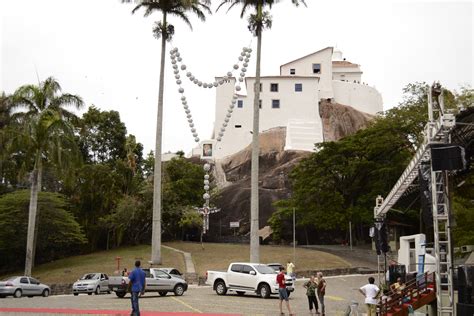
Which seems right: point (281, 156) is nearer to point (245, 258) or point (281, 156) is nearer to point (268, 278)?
point (245, 258)

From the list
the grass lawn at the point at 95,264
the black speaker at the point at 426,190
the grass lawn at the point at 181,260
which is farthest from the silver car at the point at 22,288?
the black speaker at the point at 426,190

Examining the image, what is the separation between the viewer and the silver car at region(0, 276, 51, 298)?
97.1 ft

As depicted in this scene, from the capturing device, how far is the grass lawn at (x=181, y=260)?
42312 millimetres

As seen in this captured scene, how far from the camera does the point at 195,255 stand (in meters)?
50.0

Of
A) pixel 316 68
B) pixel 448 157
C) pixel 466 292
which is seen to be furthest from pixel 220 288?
pixel 316 68

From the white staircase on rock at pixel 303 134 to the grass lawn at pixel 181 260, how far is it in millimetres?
24602

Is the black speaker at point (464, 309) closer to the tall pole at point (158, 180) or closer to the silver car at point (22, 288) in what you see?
the silver car at point (22, 288)

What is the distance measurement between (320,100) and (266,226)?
23445 millimetres

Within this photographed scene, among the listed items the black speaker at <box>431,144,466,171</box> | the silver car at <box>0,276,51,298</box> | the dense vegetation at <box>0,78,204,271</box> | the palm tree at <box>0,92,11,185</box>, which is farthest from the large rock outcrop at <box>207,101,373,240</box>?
the black speaker at <box>431,144,466,171</box>

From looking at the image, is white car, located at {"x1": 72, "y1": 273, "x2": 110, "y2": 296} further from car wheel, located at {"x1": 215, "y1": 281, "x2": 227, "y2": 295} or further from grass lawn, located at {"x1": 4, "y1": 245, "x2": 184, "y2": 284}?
car wheel, located at {"x1": 215, "y1": 281, "x2": 227, "y2": 295}

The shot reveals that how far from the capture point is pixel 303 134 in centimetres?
7825

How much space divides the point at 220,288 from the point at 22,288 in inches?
436

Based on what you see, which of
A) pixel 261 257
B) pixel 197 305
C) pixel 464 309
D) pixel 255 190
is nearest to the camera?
pixel 464 309

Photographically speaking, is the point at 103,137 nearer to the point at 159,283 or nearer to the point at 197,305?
the point at 159,283
